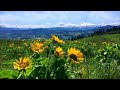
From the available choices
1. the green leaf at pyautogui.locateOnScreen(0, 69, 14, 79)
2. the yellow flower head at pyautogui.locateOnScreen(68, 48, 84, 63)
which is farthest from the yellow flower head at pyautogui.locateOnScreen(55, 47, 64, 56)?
the green leaf at pyautogui.locateOnScreen(0, 69, 14, 79)

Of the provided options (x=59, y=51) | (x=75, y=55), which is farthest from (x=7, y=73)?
(x=75, y=55)

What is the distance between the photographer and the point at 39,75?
3285 millimetres

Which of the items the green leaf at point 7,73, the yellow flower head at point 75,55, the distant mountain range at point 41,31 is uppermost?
the distant mountain range at point 41,31

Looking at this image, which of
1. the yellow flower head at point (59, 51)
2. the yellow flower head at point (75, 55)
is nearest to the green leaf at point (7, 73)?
the yellow flower head at point (59, 51)

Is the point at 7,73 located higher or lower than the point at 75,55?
lower

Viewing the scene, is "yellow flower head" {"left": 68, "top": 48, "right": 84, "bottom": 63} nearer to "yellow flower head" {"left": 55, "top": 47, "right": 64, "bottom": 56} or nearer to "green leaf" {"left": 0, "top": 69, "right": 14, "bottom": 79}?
"yellow flower head" {"left": 55, "top": 47, "right": 64, "bottom": 56}

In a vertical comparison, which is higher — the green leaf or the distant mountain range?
the distant mountain range

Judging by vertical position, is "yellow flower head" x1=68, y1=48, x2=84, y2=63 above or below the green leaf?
above

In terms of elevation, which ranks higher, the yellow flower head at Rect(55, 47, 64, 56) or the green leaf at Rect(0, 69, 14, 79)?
the yellow flower head at Rect(55, 47, 64, 56)

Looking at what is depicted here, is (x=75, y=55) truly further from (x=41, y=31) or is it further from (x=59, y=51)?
(x=41, y=31)

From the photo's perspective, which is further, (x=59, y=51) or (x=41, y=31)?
(x=41, y=31)

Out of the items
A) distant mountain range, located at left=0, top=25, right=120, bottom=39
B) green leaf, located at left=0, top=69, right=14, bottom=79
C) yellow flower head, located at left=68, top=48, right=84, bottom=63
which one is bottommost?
green leaf, located at left=0, top=69, right=14, bottom=79

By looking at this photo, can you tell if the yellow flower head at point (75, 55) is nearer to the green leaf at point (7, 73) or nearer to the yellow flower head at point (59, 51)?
the yellow flower head at point (59, 51)
